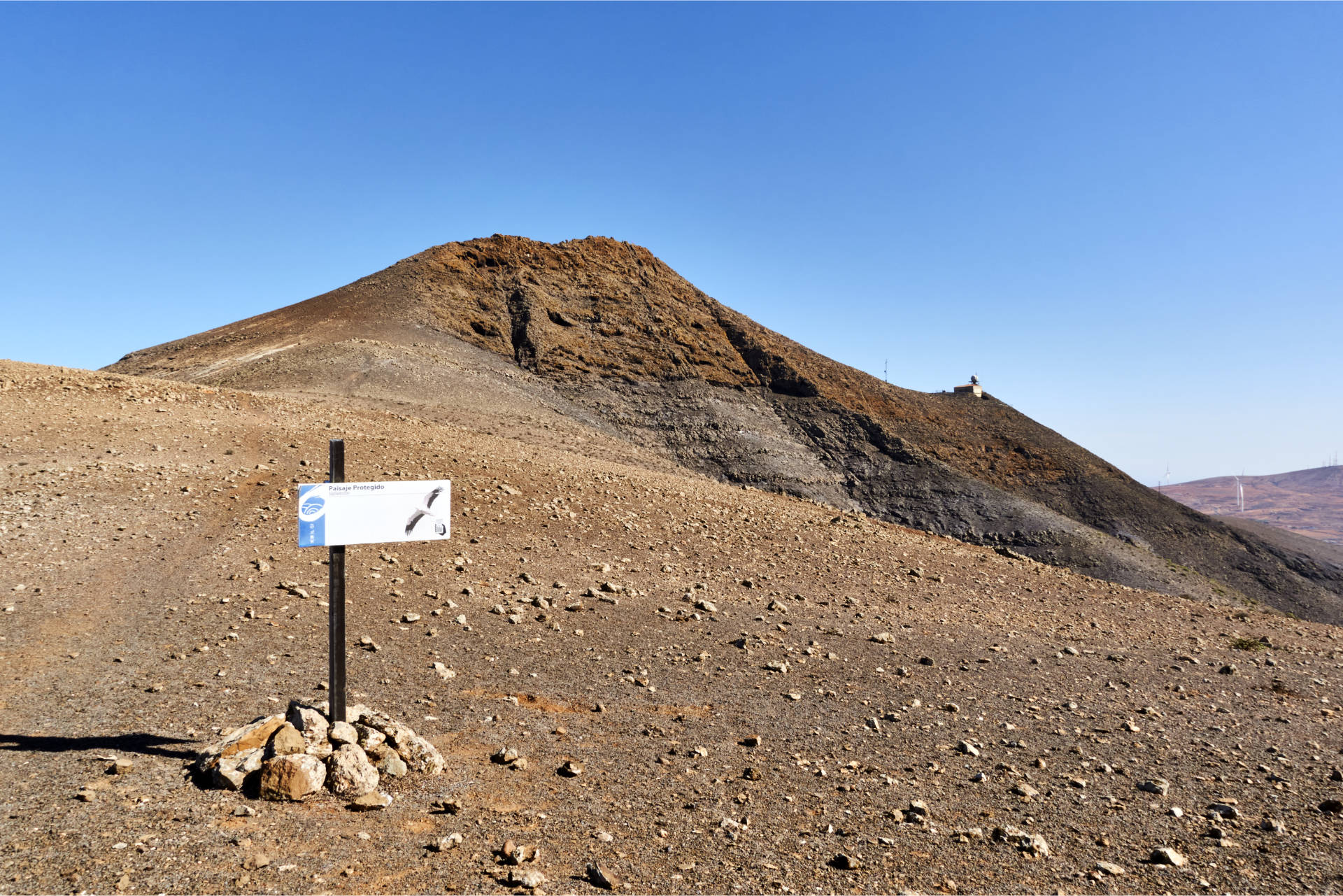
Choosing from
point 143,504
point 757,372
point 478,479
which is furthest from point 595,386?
point 143,504

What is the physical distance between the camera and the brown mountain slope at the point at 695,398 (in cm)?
2995

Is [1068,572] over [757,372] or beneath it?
beneath

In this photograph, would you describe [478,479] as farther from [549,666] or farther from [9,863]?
[9,863]

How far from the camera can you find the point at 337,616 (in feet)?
19.0

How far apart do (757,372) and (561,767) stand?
37.9 m

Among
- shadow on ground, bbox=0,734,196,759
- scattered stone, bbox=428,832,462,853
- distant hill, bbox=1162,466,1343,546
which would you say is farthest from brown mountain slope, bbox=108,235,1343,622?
distant hill, bbox=1162,466,1343,546

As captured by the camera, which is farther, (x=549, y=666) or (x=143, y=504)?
(x=143, y=504)

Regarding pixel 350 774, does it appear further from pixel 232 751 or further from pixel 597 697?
pixel 597 697

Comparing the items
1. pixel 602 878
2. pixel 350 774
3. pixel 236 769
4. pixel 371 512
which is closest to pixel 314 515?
pixel 371 512

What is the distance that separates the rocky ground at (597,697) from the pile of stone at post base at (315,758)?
0.14 m

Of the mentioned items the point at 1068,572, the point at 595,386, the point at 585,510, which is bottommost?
the point at 1068,572

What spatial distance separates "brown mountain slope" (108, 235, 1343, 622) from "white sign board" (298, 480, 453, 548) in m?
19.0

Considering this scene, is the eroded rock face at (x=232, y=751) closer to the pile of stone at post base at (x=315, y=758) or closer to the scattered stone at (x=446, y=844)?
the pile of stone at post base at (x=315, y=758)

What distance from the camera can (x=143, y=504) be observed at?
11.9 meters
